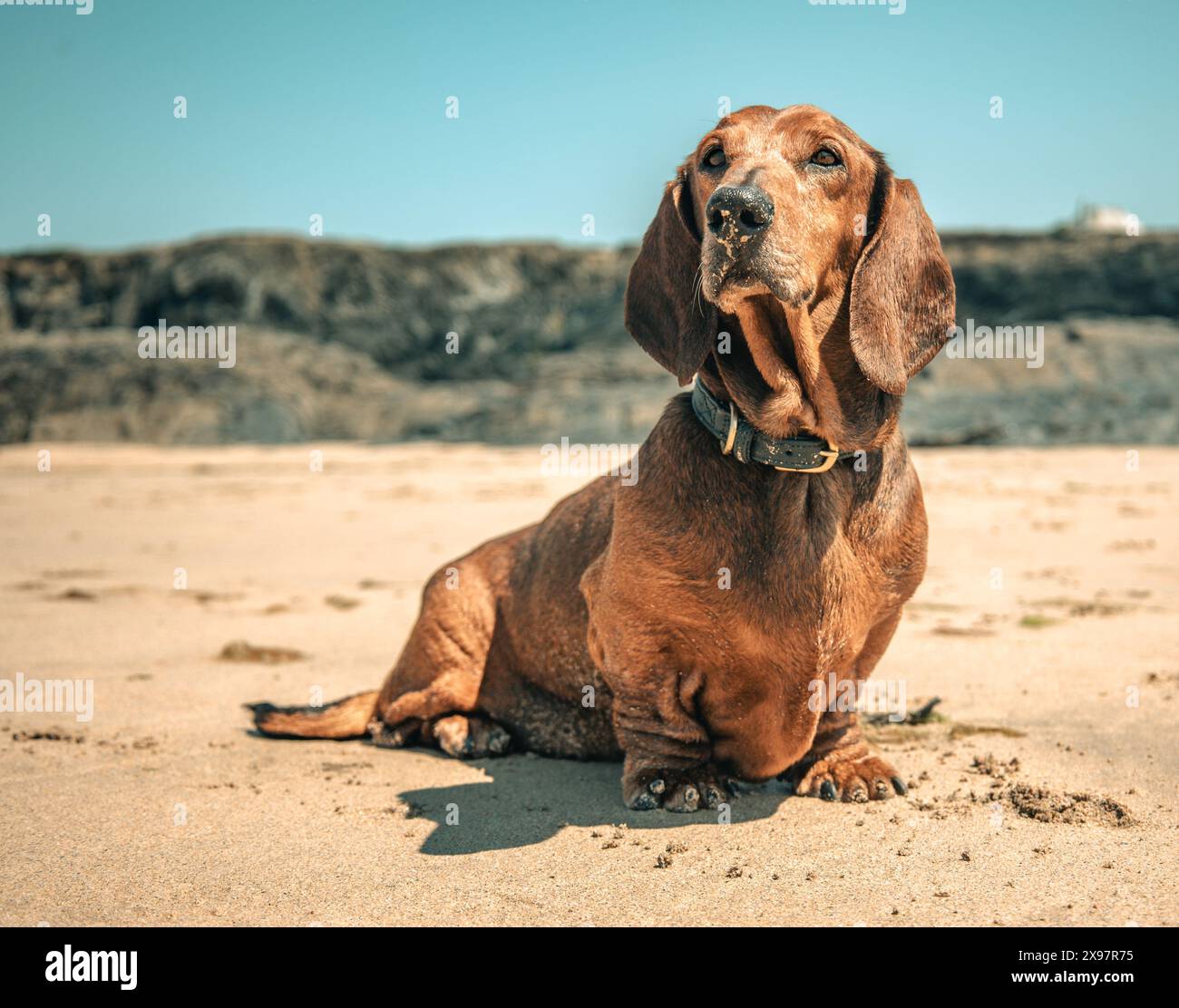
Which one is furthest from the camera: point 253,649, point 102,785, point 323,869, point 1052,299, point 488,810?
point 1052,299

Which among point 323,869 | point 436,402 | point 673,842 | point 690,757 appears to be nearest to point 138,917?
point 323,869

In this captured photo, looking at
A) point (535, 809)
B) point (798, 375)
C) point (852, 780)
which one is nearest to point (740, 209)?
point (798, 375)

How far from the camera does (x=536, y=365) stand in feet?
92.5

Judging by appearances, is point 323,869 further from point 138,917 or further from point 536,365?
point 536,365

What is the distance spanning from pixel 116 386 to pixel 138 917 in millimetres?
26011

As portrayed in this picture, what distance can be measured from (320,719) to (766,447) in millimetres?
2392

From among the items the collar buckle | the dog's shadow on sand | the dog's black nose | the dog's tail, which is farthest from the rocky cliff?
the dog's black nose

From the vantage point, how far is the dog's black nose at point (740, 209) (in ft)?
9.96

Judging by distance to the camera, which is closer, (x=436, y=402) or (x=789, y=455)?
(x=789, y=455)

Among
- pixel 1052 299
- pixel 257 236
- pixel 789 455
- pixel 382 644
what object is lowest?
pixel 382 644

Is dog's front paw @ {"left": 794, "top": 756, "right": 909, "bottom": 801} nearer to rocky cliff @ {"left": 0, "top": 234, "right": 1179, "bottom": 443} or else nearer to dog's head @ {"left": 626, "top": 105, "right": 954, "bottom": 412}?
dog's head @ {"left": 626, "top": 105, "right": 954, "bottom": 412}

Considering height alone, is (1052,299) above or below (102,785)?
above

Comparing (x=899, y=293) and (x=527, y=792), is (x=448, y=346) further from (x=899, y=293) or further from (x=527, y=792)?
(x=899, y=293)

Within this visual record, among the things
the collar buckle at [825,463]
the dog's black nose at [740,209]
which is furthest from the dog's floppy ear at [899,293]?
the dog's black nose at [740,209]
